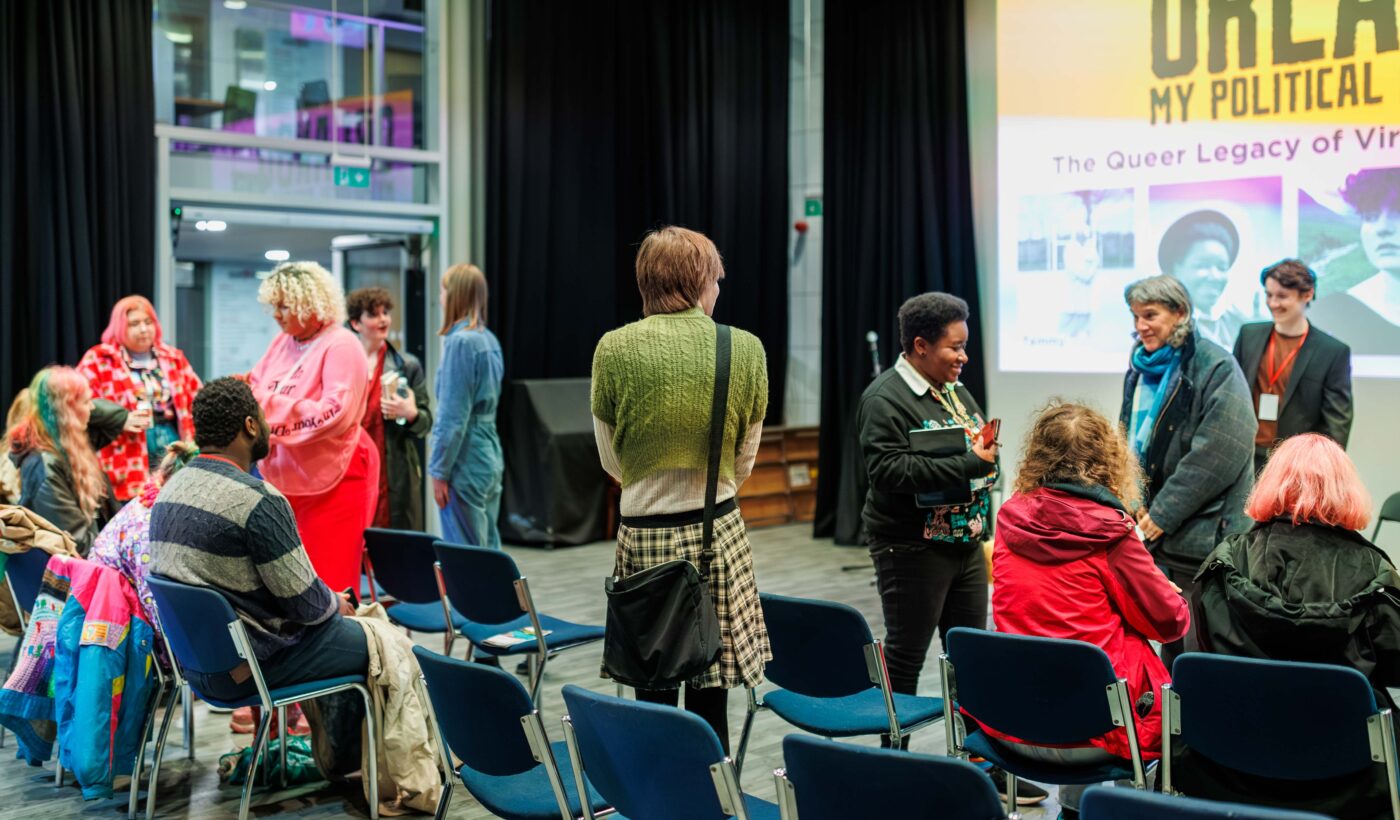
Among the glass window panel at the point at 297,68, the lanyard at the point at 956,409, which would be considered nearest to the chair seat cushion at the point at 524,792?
the lanyard at the point at 956,409

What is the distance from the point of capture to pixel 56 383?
4496 mm

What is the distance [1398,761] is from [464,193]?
6798 mm

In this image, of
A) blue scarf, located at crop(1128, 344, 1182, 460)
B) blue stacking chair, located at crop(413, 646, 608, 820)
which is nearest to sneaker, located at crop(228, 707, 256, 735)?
blue stacking chair, located at crop(413, 646, 608, 820)

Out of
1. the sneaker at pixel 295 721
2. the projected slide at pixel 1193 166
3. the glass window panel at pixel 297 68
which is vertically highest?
the glass window panel at pixel 297 68

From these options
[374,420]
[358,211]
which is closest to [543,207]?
[358,211]

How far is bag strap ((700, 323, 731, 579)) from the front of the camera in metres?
2.67

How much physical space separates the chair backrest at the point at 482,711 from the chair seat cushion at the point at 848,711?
0.84 metres

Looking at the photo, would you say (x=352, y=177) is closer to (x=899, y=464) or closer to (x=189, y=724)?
(x=189, y=724)

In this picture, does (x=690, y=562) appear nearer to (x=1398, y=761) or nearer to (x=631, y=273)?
(x=1398, y=761)

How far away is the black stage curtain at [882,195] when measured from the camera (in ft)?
25.2

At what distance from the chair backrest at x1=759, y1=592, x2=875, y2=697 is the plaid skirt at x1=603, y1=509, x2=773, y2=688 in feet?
1.01

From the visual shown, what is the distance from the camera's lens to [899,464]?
320 cm

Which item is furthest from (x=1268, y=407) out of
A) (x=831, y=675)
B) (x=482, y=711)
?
(x=482, y=711)

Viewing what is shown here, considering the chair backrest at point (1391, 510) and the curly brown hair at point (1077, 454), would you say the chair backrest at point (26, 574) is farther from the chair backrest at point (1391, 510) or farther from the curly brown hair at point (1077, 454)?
the chair backrest at point (1391, 510)
